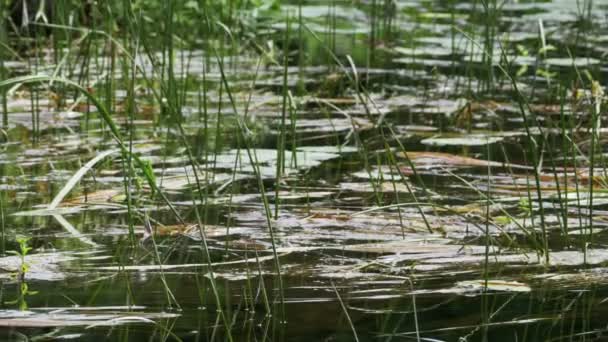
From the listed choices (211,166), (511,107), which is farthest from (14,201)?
(511,107)

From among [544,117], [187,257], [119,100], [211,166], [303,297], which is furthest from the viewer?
[119,100]

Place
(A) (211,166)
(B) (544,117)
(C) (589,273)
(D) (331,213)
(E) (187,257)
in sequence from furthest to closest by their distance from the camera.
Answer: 1. (B) (544,117)
2. (A) (211,166)
3. (D) (331,213)
4. (E) (187,257)
5. (C) (589,273)

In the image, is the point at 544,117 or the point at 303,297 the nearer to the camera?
the point at 303,297

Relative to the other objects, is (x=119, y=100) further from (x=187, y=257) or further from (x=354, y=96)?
(x=187, y=257)

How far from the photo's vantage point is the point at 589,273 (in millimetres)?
2129

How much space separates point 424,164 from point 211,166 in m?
0.56

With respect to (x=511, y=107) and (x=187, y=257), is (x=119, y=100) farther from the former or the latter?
(x=187, y=257)

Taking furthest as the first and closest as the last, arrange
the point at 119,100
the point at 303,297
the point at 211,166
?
the point at 119,100, the point at 211,166, the point at 303,297

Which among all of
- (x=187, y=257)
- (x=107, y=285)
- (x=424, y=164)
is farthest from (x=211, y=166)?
(x=107, y=285)

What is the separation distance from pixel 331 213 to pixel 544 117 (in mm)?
1639

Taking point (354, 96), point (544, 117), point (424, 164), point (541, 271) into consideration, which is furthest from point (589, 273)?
point (354, 96)

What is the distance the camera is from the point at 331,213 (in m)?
2.66

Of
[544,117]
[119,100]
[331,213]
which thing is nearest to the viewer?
[331,213]

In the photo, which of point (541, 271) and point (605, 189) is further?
point (605, 189)
